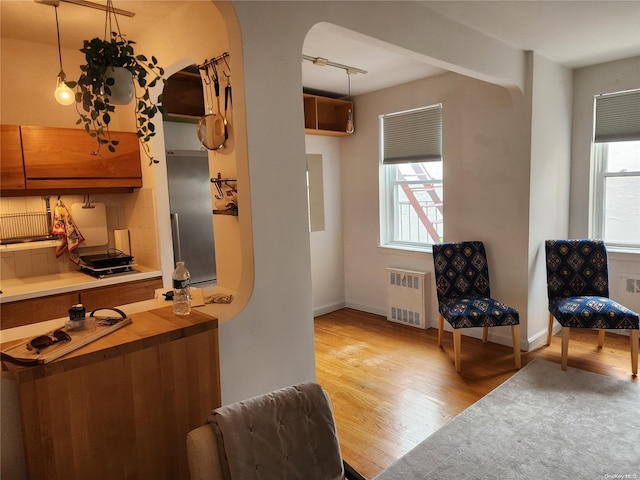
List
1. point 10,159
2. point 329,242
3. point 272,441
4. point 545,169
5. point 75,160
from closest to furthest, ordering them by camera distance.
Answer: point 272,441 → point 10,159 → point 75,160 → point 545,169 → point 329,242

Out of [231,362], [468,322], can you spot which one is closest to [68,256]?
[231,362]

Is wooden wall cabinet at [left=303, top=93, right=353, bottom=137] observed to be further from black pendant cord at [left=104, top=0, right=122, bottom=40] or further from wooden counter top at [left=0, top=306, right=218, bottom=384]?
wooden counter top at [left=0, top=306, right=218, bottom=384]

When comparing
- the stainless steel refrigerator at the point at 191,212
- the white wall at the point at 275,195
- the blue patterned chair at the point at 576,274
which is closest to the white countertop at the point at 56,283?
the stainless steel refrigerator at the point at 191,212

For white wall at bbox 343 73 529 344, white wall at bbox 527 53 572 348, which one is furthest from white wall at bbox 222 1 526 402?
white wall at bbox 527 53 572 348

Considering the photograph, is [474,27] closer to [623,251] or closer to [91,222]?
[623,251]

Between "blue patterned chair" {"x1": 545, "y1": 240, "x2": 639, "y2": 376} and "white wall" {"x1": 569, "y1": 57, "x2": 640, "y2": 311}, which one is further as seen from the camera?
"white wall" {"x1": 569, "y1": 57, "x2": 640, "y2": 311}

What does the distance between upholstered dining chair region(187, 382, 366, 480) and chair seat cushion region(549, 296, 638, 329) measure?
2.57 meters

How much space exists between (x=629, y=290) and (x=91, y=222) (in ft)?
15.5

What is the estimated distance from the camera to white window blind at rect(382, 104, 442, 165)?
4.22 metres

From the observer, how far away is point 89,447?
140 cm

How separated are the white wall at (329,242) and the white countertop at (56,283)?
212 centimetres

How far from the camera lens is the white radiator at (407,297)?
4379mm

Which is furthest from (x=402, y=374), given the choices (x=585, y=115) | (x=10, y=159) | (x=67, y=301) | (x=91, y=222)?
(x=10, y=159)

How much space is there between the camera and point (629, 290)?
154 inches
